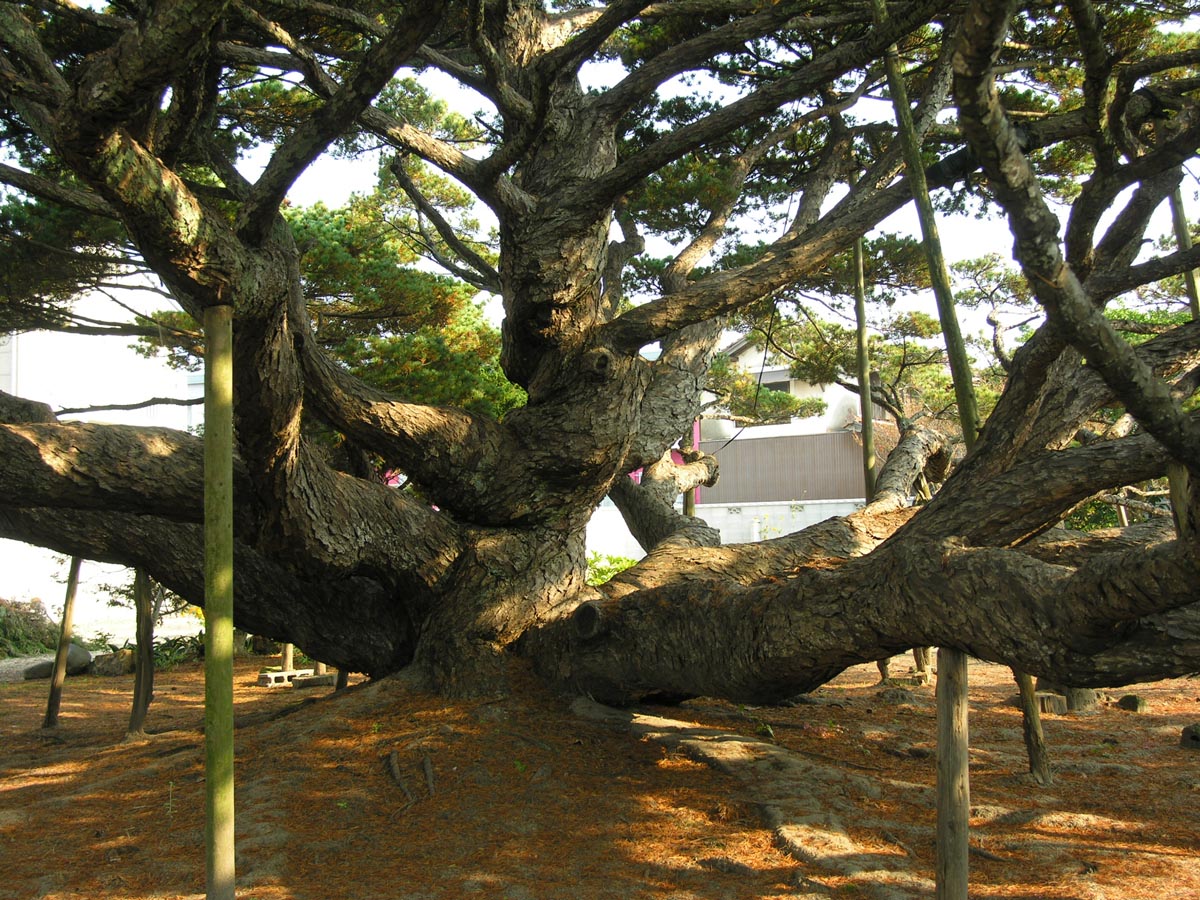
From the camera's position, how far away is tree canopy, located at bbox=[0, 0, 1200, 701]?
3408 millimetres

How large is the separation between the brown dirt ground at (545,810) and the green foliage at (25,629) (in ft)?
32.1

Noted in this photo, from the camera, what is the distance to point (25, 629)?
1571 cm

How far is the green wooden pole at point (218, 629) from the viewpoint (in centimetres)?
324

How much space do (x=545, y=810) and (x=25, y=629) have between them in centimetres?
1401

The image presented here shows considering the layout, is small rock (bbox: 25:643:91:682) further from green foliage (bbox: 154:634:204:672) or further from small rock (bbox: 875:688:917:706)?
small rock (bbox: 875:688:917:706)

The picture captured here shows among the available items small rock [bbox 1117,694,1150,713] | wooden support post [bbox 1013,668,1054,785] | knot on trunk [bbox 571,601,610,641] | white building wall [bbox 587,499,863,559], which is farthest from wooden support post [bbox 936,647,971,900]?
white building wall [bbox 587,499,863,559]

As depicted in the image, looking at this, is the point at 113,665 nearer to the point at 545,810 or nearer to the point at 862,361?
the point at 545,810

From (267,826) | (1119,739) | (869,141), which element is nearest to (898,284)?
(869,141)

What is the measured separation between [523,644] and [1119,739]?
13.4 feet

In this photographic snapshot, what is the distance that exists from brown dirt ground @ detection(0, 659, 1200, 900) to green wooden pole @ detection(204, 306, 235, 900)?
881 mm

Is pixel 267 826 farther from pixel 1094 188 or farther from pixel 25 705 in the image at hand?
pixel 25 705

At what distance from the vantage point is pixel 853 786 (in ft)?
16.8

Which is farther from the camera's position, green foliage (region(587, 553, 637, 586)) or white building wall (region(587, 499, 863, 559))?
white building wall (region(587, 499, 863, 559))

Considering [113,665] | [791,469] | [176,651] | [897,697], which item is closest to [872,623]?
[897,697]
